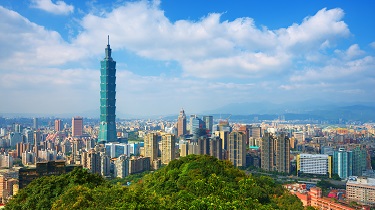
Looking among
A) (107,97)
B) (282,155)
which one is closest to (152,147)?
(282,155)

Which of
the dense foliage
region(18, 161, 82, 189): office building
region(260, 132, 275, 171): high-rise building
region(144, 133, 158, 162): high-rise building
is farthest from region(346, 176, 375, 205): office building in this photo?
region(144, 133, 158, 162): high-rise building

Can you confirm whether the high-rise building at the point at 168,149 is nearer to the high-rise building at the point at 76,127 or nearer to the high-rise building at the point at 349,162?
the high-rise building at the point at 349,162

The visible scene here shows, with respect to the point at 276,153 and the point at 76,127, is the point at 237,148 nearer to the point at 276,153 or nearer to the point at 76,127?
the point at 276,153

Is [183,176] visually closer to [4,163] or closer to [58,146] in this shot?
[4,163]

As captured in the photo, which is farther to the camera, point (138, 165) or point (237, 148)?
point (237, 148)

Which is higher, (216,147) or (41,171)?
(41,171)

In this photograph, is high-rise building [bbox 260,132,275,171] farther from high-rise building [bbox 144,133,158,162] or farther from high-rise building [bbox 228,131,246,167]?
high-rise building [bbox 144,133,158,162]

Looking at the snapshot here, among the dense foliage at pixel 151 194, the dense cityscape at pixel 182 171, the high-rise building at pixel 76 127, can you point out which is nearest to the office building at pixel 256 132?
the dense cityscape at pixel 182 171
